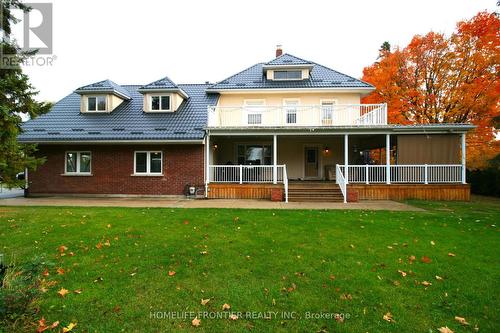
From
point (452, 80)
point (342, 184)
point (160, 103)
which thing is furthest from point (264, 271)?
point (452, 80)

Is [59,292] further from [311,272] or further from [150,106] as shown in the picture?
[150,106]

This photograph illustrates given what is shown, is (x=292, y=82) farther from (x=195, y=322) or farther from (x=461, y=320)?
(x=195, y=322)

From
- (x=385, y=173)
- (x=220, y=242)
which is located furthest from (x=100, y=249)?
(x=385, y=173)

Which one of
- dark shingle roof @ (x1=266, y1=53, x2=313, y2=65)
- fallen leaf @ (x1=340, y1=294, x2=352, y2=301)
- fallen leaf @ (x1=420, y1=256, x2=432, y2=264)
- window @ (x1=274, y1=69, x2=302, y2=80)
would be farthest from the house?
fallen leaf @ (x1=340, y1=294, x2=352, y2=301)

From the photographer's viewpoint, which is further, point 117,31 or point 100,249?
point 117,31

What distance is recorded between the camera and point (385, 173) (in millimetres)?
14547

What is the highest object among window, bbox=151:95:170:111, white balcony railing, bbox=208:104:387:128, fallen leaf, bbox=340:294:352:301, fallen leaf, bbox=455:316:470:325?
window, bbox=151:95:170:111

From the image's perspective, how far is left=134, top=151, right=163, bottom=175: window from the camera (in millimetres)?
14859

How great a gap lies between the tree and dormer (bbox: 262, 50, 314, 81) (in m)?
12.8

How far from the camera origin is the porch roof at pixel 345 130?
1377 centimetres

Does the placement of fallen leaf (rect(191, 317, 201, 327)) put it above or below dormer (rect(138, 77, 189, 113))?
below

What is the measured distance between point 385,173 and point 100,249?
547 inches

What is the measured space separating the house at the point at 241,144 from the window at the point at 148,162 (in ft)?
0.18

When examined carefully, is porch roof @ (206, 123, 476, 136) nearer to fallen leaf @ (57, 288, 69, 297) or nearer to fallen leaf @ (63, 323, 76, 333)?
fallen leaf @ (57, 288, 69, 297)
